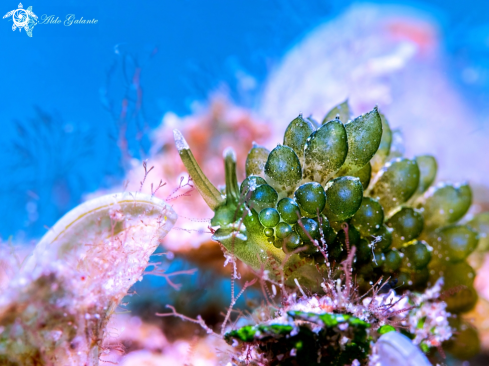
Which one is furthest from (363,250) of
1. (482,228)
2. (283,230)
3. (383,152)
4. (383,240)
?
(482,228)

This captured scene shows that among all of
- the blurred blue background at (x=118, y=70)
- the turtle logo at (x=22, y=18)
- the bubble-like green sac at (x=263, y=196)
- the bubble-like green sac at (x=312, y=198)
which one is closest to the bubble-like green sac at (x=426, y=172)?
the bubble-like green sac at (x=312, y=198)

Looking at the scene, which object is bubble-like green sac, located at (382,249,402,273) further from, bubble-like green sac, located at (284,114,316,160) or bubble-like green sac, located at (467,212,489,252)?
bubble-like green sac, located at (467,212,489,252)

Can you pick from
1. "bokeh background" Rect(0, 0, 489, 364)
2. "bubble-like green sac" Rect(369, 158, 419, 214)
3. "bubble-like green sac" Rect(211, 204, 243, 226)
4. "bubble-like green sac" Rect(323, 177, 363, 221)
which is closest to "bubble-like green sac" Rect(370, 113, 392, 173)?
"bubble-like green sac" Rect(369, 158, 419, 214)

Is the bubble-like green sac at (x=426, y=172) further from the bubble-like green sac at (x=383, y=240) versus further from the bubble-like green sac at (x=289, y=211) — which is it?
the bubble-like green sac at (x=289, y=211)

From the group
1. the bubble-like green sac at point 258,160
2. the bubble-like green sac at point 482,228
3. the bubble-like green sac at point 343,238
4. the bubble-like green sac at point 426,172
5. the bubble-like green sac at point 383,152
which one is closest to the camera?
the bubble-like green sac at point 343,238

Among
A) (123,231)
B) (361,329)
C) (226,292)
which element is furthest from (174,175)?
(361,329)

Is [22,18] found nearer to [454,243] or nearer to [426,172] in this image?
[426,172]
